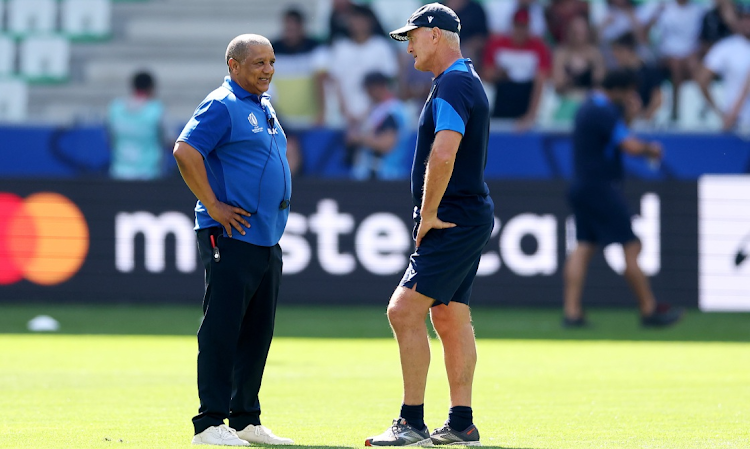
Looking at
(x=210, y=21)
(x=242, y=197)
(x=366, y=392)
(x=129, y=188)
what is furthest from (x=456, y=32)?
(x=210, y=21)

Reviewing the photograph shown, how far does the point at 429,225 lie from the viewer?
6.14m

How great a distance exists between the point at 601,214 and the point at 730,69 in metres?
5.48

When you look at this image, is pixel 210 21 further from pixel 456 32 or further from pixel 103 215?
pixel 456 32

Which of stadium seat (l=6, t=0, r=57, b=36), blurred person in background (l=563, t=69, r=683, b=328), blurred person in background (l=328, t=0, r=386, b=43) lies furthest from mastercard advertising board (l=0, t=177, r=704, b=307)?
stadium seat (l=6, t=0, r=57, b=36)

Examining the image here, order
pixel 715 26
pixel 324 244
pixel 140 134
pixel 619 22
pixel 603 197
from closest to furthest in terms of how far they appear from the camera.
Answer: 1. pixel 603 197
2. pixel 324 244
3. pixel 140 134
4. pixel 715 26
5. pixel 619 22

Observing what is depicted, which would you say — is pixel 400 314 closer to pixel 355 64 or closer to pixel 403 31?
pixel 403 31

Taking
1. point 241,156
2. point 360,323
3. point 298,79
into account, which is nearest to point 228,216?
point 241,156

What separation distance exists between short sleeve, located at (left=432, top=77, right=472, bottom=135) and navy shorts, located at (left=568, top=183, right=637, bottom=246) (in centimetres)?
644

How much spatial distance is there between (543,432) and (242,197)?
6.59ft

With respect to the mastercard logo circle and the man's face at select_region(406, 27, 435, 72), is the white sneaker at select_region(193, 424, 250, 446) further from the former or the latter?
the mastercard logo circle

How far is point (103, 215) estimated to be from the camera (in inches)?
565

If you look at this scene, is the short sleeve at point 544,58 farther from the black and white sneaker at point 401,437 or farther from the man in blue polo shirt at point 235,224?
the black and white sneaker at point 401,437

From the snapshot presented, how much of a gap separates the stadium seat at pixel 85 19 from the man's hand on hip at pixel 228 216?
15.2 metres

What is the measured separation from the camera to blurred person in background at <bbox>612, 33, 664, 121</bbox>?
16734mm
